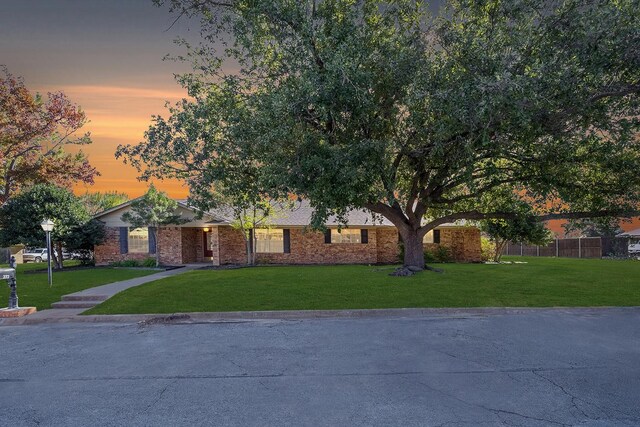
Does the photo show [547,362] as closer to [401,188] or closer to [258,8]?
[258,8]

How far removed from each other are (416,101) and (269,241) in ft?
57.2

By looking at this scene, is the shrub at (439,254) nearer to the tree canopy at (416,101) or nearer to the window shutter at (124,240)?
the tree canopy at (416,101)

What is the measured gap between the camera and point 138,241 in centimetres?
2919

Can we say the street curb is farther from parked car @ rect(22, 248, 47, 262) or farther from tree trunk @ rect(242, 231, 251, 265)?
parked car @ rect(22, 248, 47, 262)

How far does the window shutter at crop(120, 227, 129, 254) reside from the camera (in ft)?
95.0

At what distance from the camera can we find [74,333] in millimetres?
10133

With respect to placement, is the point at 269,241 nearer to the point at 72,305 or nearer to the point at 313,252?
the point at 313,252

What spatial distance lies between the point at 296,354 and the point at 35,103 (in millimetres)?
27650

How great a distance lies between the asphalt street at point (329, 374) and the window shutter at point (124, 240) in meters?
19.3

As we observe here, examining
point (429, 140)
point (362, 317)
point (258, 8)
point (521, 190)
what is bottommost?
point (362, 317)

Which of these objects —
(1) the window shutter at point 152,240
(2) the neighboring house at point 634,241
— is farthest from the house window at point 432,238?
(2) the neighboring house at point 634,241

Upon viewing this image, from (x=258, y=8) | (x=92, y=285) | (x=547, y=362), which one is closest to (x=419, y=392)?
(x=547, y=362)

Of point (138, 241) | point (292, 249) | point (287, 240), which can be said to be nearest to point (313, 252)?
point (292, 249)

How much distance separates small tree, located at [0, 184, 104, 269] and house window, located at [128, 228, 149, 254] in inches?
80.4
